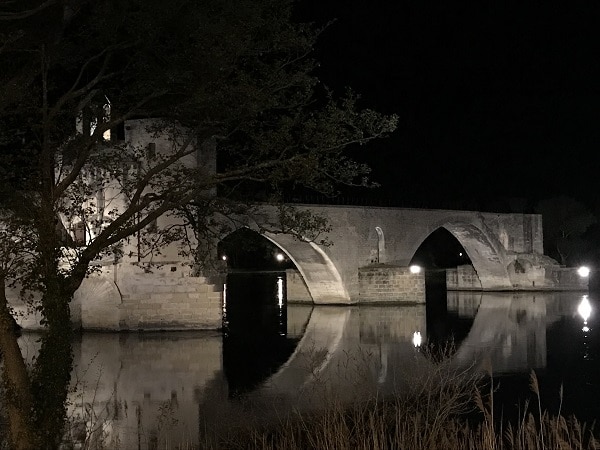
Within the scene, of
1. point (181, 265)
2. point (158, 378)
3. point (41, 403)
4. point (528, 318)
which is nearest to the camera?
point (41, 403)

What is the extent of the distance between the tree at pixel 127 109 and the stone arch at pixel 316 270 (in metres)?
19.0

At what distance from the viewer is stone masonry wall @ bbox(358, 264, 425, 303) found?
31797 mm

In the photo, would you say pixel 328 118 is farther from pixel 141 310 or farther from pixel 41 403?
pixel 141 310

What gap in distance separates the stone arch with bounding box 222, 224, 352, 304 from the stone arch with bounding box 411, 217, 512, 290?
767 cm

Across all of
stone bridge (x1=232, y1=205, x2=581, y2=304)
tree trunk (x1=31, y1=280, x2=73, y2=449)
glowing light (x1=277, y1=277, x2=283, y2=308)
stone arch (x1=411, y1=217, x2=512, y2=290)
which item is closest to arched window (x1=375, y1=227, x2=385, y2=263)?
stone bridge (x1=232, y1=205, x2=581, y2=304)

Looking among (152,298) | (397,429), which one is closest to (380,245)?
(152,298)

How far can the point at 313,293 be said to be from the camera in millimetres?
33688

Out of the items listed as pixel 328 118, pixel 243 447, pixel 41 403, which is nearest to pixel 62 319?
pixel 41 403

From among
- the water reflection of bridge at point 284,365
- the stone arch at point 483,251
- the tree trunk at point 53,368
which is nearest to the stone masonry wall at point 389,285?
the water reflection of bridge at point 284,365

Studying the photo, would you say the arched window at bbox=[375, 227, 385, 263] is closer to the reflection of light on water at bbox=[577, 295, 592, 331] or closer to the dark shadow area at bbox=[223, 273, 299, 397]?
the dark shadow area at bbox=[223, 273, 299, 397]

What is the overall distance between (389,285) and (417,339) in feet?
36.7

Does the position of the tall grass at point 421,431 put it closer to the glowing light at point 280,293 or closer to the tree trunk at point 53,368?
the tree trunk at point 53,368

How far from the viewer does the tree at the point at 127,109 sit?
830 centimetres

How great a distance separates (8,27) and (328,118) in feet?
13.0
